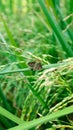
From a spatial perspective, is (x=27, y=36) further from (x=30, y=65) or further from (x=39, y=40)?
(x=30, y=65)

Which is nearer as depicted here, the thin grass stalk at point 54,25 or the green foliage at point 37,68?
the green foliage at point 37,68

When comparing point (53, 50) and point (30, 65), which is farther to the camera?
point (53, 50)

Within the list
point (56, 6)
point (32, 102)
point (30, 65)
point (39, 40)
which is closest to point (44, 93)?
point (32, 102)

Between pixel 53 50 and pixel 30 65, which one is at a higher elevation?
pixel 30 65

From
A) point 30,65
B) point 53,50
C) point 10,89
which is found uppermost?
point 30,65

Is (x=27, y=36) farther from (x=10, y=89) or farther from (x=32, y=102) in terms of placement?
(x=32, y=102)

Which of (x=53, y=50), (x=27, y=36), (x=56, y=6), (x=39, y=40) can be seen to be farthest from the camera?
(x=27, y=36)

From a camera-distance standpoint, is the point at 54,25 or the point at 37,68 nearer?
the point at 37,68

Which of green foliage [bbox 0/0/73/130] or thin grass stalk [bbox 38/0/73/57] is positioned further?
thin grass stalk [bbox 38/0/73/57]

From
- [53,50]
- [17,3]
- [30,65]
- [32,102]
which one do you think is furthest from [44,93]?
[17,3]

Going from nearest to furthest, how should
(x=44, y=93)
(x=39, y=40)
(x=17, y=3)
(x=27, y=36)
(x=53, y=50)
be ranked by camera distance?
1. (x=44, y=93)
2. (x=53, y=50)
3. (x=39, y=40)
4. (x=27, y=36)
5. (x=17, y=3)
